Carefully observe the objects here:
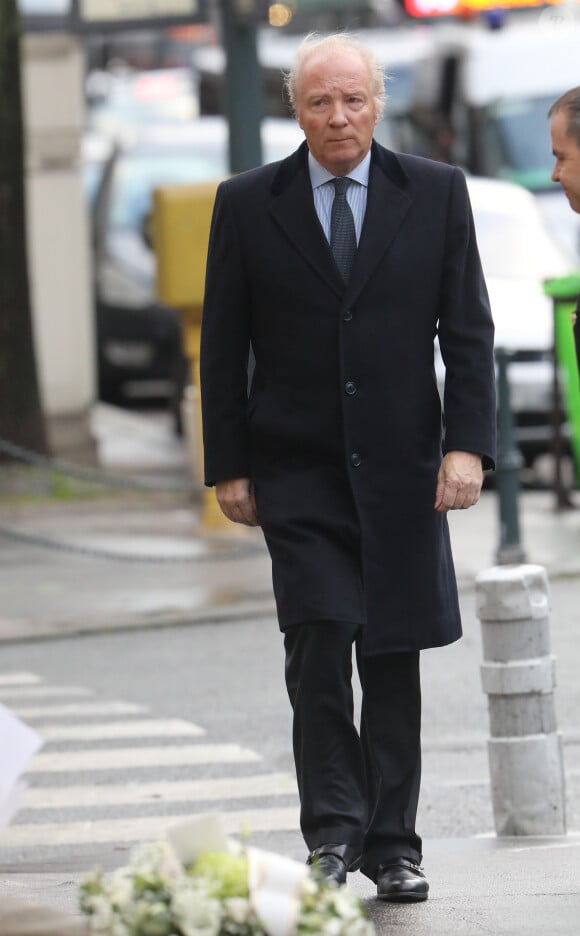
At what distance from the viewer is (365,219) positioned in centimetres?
504

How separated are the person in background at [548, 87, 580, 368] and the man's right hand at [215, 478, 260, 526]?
82 cm

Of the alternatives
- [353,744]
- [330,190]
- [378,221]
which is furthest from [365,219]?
[353,744]

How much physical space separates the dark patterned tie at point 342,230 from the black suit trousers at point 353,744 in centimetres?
81

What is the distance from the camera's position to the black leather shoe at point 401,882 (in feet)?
16.4

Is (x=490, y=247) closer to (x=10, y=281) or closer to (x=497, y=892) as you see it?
(x=10, y=281)

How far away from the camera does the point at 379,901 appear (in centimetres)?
506

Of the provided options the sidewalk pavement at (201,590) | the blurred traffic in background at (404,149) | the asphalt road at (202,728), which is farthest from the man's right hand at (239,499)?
the blurred traffic in background at (404,149)

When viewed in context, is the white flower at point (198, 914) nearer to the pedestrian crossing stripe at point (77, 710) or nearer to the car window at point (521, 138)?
the pedestrian crossing stripe at point (77, 710)

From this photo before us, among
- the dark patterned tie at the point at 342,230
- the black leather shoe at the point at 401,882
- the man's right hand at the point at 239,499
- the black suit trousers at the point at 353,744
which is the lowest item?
the black leather shoe at the point at 401,882

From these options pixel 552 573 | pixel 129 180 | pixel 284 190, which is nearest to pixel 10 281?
pixel 552 573

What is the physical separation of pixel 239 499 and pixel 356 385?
1.25 feet

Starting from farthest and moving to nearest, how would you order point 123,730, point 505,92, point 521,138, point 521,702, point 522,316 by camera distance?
point 505,92 < point 521,138 < point 522,316 < point 123,730 < point 521,702

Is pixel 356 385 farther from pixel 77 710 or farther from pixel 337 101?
pixel 77 710

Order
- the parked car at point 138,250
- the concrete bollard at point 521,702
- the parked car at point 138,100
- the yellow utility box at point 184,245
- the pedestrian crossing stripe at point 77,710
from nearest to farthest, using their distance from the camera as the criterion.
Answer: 1. the concrete bollard at point 521,702
2. the pedestrian crossing stripe at point 77,710
3. the yellow utility box at point 184,245
4. the parked car at point 138,250
5. the parked car at point 138,100
